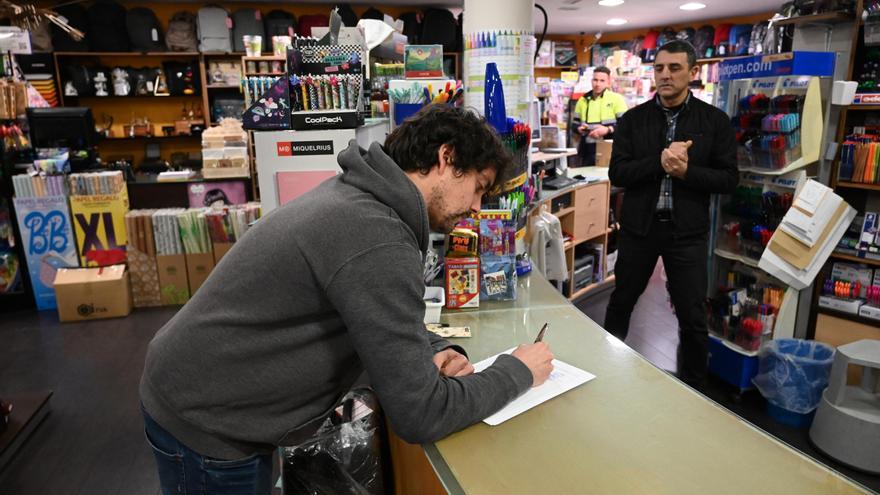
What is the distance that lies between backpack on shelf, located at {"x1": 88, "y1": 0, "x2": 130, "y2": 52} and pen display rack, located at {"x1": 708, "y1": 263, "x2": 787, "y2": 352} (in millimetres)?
7330

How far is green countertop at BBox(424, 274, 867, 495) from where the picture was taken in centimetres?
114

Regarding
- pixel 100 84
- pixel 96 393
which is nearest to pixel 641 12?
pixel 100 84

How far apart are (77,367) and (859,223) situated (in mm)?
4815

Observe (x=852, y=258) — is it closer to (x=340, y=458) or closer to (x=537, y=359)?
(x=537, y=359)

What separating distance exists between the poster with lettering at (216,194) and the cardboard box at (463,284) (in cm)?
343

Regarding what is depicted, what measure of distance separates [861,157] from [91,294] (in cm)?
527

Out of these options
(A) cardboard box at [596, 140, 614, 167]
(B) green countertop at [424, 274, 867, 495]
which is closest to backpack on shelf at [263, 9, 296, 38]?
(A) cardboard box at [596, 140, 614, 167]

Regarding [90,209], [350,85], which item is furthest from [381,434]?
[90,209]

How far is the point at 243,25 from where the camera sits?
744 cm

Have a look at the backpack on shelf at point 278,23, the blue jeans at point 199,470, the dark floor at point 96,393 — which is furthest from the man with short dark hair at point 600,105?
the blue jeans at point 199,470

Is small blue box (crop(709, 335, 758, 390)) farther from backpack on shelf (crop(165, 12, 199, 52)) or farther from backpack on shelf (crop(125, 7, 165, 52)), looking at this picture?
backpack on shelf (crop(125, 7, 165, 52))

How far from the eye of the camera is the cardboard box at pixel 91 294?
4555 mm

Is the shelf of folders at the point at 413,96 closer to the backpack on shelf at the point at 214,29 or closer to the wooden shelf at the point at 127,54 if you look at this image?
the backpack on shelf at the point at 214,29

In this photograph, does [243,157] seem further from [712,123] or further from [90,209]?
[712,123]
